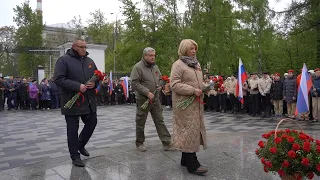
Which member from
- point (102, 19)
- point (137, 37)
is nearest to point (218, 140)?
point (137, 37)

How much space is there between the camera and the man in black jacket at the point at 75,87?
520cm

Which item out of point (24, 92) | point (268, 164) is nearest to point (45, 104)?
point (24, 92)

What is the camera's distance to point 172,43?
96.8 ft

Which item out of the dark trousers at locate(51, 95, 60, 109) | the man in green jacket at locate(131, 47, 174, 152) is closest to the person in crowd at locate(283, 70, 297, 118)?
the man in green jacket at locate(131, 47, 174, 152)

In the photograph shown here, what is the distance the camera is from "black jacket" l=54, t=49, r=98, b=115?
204 inches

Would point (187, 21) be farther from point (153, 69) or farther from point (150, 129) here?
point (153, 69)

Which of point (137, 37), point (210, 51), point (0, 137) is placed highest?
point (137, 37)

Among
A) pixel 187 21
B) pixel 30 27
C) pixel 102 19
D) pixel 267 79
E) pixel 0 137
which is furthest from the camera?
pixel 102 19

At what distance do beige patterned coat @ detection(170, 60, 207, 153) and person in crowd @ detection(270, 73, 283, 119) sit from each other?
31.1 ft

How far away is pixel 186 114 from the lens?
4707 mm

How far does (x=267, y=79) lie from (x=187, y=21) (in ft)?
48.8

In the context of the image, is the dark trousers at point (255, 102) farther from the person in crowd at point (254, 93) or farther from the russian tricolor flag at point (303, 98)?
the russian tricolor flag at point (303, 98)

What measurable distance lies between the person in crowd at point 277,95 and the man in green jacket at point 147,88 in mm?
8413

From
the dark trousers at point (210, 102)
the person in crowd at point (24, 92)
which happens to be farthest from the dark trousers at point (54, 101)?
the dark trousers at point (210, 102)
